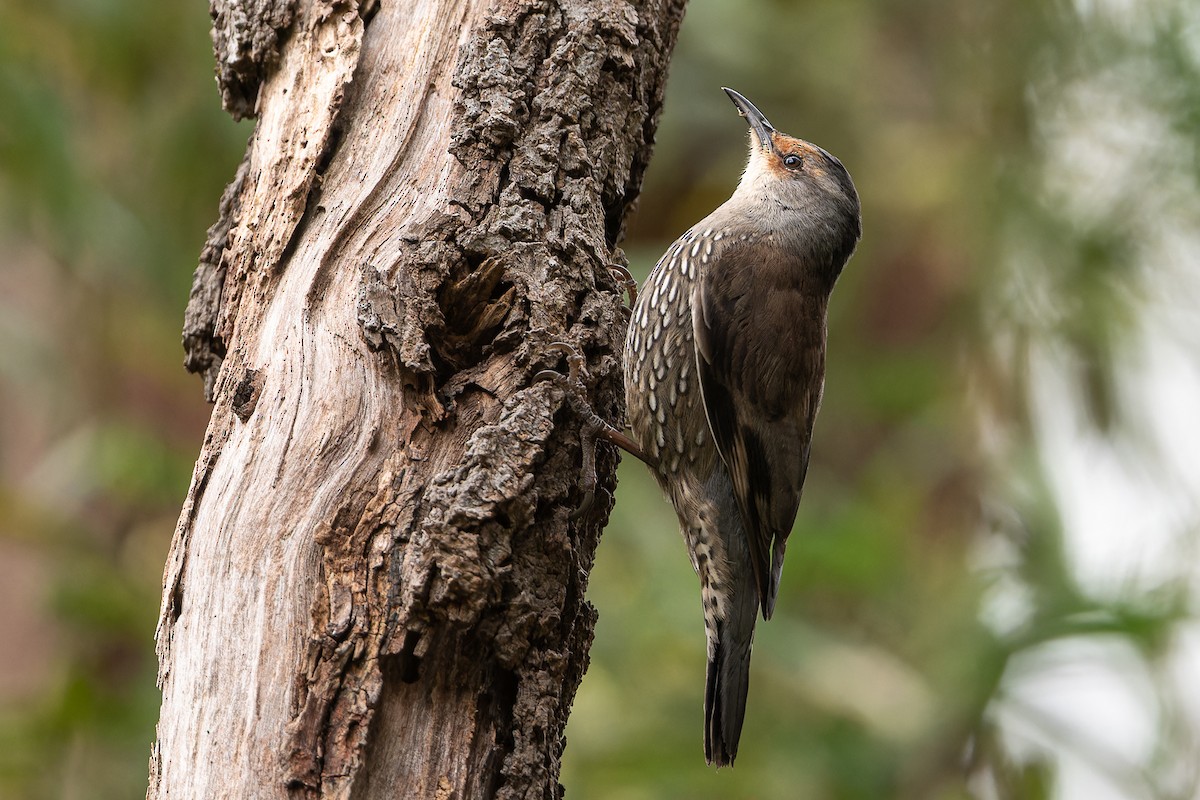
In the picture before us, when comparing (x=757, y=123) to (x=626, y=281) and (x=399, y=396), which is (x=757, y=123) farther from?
(x=399, y=396)

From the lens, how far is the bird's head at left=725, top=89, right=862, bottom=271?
3619 millimetres

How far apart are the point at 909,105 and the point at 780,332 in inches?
163

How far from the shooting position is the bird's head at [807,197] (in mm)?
3619

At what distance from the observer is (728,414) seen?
3.34m

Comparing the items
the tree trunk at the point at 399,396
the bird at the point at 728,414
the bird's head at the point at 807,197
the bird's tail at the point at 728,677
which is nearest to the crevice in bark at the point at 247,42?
the tree trunk at the point at 399,396

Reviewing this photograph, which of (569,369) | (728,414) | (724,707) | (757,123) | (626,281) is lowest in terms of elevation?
(724,707)

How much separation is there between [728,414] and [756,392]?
0.10 m

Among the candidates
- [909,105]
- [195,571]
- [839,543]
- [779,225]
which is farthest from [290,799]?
[909,105]

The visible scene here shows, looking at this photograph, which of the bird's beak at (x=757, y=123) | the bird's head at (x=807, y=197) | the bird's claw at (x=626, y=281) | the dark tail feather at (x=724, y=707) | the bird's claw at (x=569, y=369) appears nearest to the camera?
the bird's claw at (x=569, y=369)

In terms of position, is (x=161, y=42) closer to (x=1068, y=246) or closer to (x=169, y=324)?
(x=169, y=324)

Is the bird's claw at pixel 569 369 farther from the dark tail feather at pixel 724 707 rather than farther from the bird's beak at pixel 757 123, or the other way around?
the bird's beak at pixel 757 123

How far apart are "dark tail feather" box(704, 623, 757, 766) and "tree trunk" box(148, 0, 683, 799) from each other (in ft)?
2.70

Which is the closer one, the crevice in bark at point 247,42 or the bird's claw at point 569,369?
the bird's claw at point 569,369

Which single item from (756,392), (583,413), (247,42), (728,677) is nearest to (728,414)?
(756,392)
